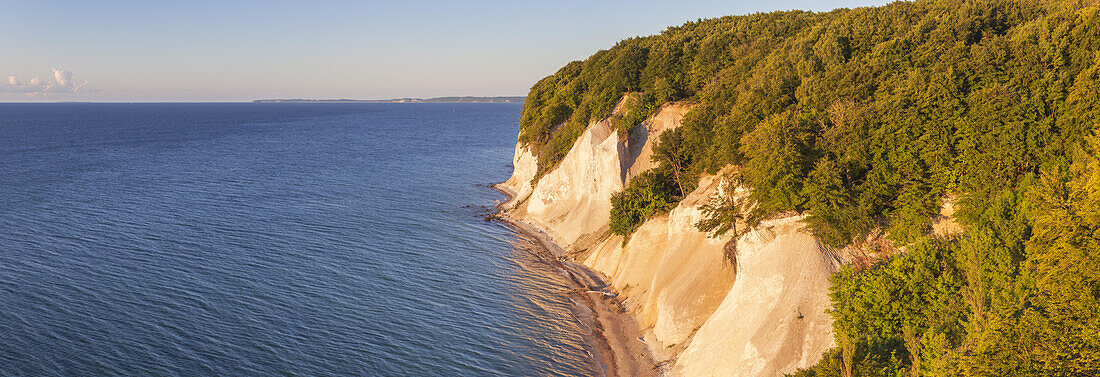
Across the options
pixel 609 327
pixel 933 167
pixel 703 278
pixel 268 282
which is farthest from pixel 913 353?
pixel 268 282

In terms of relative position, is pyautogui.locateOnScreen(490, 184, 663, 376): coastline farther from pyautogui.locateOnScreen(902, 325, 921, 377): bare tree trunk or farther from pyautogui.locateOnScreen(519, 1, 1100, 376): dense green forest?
pyautogui.locateOnScreen(902, 325, 921, 377): bare tree trunk

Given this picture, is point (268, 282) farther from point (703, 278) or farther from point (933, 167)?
point (933, 167)

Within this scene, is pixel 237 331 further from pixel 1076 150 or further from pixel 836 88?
pixel 1076 150

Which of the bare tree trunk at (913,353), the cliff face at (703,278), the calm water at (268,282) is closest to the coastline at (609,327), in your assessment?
the cliff face at (703,278)

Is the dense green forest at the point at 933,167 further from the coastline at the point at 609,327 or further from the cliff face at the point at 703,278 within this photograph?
the coastline at the point at 609,327

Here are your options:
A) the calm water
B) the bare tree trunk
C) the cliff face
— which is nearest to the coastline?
the cliff face

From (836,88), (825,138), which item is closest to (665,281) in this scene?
(825,138)
